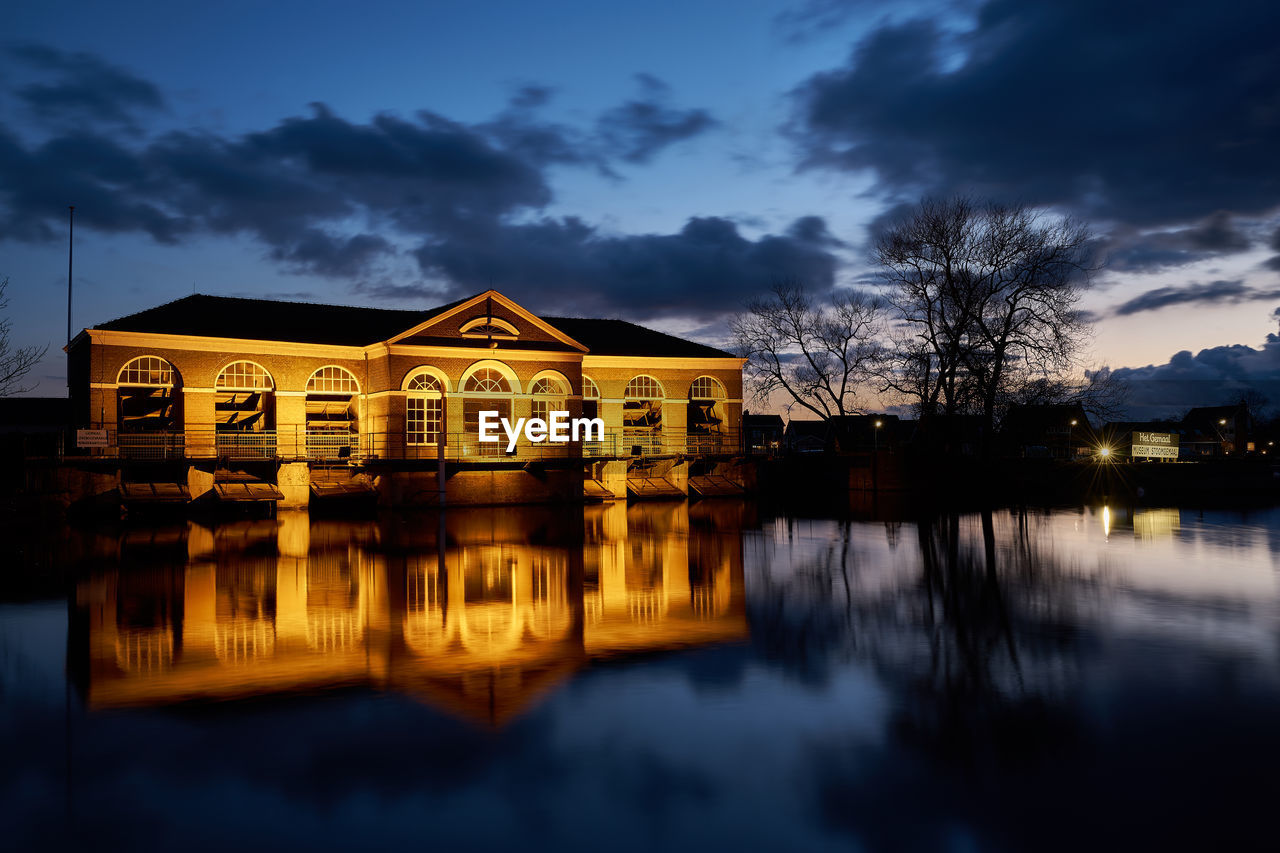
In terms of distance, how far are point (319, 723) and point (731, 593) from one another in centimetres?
848

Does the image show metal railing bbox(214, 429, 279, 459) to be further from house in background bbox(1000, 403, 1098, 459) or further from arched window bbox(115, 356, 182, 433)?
house in background bbox(1000, 403, 1098, 459)

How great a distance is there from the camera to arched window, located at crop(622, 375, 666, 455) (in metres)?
42.3

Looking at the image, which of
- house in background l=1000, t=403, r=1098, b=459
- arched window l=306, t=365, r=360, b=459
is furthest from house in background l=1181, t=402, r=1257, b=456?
arched window l=306, t=365, r=360, b=459

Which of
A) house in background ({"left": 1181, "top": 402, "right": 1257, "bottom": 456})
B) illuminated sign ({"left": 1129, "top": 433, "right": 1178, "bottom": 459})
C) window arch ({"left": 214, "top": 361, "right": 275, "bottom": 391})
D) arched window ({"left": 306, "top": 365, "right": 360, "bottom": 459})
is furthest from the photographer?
house in background ({"left": 1181, "top": 402, "right": 1257, "bottom": 456})

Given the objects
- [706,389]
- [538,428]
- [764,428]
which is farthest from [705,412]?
[764,428]

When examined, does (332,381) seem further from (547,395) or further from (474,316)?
(547,395)

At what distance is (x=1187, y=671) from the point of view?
9.55 meters

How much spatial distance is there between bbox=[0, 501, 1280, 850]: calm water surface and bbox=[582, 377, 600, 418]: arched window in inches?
912

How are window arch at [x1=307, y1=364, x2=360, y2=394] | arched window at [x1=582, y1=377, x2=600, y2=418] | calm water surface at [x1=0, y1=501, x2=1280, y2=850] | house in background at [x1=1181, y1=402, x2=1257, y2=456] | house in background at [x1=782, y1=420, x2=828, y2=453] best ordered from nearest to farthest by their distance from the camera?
calm water surface at [x1=0, y1=501, x2=1280, y2=850] → window arch at [x1=307, y1=364, x2=360, y2=394] → arched window at [x1=582, y1=377, x2=600, y2=418] → house in background at [x1=1181, y1=402, x2=1257, y2=456] → house in background at [x1=782, y1=420, x2=828, y2=453]

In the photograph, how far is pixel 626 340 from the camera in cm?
4369

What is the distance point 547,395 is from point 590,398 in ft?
12.3

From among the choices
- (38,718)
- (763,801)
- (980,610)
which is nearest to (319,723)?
(38,718)

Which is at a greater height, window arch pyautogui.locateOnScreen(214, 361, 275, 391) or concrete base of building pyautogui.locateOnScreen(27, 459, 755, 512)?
window arch pyautogui.locateOnScreen(214, 361, 275, 391)

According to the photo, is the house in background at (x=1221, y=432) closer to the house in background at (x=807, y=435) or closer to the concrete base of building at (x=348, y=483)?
the house in background at (x=807, y=435)
